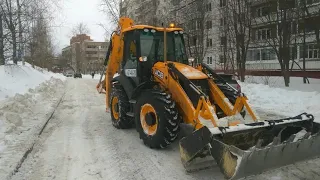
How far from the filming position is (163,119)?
5.69m

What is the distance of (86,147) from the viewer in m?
6.50

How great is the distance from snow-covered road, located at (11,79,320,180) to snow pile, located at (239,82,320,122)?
473cm

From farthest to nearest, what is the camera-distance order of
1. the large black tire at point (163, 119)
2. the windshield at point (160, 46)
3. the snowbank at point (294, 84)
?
the snowbank at point (294, 84) < the windshield at point (160, 46) < the large black tire at point (163, 119)

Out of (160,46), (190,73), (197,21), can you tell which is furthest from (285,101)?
(197,21)

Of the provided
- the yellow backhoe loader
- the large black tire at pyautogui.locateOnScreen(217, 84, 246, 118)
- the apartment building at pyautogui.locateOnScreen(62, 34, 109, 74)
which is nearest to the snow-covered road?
the yellow backhoe loader

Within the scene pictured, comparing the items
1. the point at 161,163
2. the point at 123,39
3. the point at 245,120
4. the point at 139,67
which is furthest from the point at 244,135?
the point at 123,39

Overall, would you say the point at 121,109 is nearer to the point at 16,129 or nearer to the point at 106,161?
the point at 106,161

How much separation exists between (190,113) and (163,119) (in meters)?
0.50

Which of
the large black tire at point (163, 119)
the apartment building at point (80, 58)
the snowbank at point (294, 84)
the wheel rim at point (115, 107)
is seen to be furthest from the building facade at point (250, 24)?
the apartment building at point (80, 58)

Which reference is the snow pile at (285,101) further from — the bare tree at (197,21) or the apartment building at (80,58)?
the apartment building at (80,58)

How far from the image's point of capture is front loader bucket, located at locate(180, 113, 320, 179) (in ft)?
13.5

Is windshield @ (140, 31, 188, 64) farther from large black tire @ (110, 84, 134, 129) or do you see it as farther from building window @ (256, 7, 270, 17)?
building window @ (256, 7, 270, 17)

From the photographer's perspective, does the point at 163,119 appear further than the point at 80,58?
No

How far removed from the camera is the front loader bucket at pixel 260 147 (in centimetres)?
411
